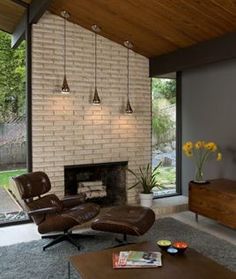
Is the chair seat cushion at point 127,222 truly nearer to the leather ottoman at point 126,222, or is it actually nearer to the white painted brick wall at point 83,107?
the leather ottoman at point 126,222

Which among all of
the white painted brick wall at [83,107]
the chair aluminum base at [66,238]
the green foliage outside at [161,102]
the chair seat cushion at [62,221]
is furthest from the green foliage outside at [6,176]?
the green foliage outside at [161,102]

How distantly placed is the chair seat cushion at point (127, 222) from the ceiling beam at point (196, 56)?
7.10 feet

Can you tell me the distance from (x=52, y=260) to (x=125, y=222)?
2.72ft

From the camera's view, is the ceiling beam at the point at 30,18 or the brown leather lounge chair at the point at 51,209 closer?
the brown leather lounge chair at the point at 51,209

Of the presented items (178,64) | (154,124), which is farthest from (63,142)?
(178,64)

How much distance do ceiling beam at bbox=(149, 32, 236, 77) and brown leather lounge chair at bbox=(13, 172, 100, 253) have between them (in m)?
2.40

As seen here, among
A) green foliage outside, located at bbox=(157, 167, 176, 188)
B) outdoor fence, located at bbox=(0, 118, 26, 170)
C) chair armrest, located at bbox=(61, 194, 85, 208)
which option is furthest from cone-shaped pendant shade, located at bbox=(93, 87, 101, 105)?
green foliage outside, located at bbox=(157, 167, 176, 188)

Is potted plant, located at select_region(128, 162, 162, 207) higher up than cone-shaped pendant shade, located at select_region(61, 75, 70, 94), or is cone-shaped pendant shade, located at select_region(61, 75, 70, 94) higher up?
cone-shaped pendant shade, located at select_region(61, 75, 70, 94)

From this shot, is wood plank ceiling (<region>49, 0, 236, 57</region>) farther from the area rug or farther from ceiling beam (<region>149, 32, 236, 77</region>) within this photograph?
the area rug

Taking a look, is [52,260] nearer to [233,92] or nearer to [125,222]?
[125,222]

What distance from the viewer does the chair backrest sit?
371 cm

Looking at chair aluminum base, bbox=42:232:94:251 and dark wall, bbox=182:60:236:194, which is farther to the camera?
dark wall, bbox=182:60:236:194

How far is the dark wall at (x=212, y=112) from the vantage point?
15.3 feet

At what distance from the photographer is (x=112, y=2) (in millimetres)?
3957
